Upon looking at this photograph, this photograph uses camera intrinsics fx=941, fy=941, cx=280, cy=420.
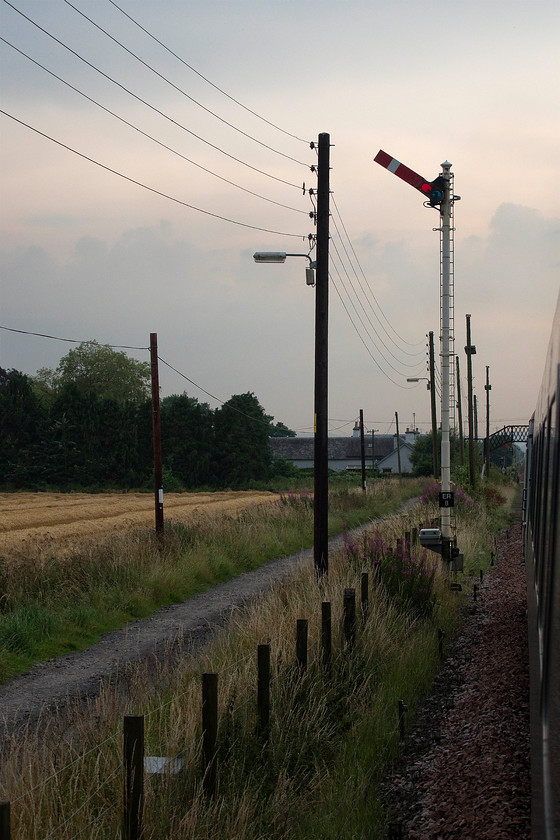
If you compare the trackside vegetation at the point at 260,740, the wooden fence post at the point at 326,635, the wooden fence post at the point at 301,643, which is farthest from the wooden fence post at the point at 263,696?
the wooden fence post at the point at 326,635

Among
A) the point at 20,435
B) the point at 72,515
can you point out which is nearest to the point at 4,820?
the point at 72,515

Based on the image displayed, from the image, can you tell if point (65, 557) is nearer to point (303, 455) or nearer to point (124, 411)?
point (124, 411)

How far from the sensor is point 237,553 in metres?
19.8

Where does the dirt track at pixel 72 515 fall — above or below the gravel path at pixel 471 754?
below

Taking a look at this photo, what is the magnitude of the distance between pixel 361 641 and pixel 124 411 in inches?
2667

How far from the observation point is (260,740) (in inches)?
240

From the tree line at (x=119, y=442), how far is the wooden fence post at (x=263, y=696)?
65344 mm

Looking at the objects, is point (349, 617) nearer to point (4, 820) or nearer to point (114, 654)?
point (114, 654)

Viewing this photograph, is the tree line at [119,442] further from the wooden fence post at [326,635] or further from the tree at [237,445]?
the wooden fence post at [326,635]

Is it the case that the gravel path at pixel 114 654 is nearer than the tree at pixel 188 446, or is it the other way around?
the gravel path at pixel 114 654

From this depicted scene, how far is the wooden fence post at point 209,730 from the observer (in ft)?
17.1

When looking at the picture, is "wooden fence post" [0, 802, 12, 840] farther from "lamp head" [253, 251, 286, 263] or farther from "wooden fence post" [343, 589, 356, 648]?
"lamp head" [253, 251, 286, 263]

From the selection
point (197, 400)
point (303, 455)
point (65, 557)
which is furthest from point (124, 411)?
point (65, 557)

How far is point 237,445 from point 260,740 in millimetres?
70223
